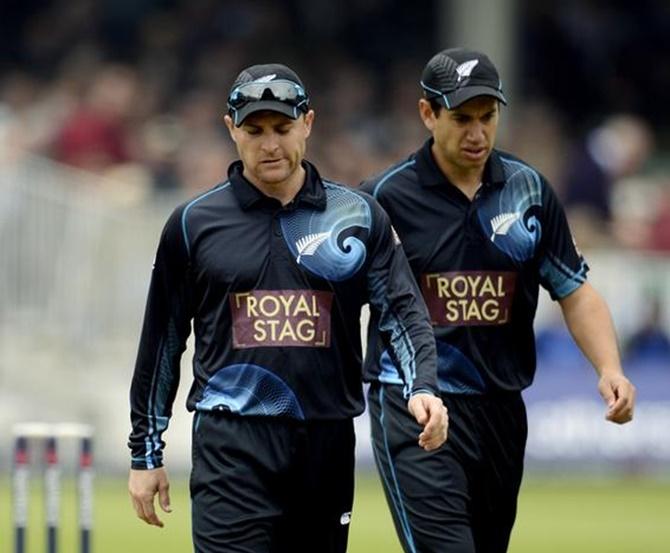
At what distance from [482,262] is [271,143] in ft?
5.02

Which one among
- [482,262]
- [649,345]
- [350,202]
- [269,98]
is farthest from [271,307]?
[649,345]

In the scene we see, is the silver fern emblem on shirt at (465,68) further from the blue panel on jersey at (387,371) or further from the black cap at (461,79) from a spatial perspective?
the blue panel on jersey at (387,371)

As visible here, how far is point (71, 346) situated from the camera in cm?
1931

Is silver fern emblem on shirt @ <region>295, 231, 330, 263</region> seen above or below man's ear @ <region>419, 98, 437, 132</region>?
below

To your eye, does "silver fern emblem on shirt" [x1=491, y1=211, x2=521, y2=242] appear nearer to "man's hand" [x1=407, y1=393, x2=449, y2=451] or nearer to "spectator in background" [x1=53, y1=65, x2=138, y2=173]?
"man's hand" [x1=407, y1=393, x2=449, y2=451]

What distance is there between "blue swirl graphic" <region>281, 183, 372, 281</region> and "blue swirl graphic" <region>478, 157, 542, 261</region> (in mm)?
1132

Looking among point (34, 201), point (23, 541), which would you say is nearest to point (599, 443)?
point (34, 201)

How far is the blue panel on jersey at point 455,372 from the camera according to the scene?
8.84 m

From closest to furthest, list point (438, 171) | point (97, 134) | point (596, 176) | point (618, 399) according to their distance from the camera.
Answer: point (618, 399), point (438, 171), point (97, 134), point (596, 176)

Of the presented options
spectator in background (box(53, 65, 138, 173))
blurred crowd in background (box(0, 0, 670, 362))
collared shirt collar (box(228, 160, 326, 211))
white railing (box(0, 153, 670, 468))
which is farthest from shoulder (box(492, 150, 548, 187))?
spectator in background (box(53, 65, 138, 173))

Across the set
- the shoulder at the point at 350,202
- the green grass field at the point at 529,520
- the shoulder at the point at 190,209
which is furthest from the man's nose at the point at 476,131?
the green grass field at the point at 529,520

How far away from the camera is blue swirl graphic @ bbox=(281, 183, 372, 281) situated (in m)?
7.80

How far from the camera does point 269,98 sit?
7656 millimetres

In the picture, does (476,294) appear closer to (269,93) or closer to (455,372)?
(455,372)
